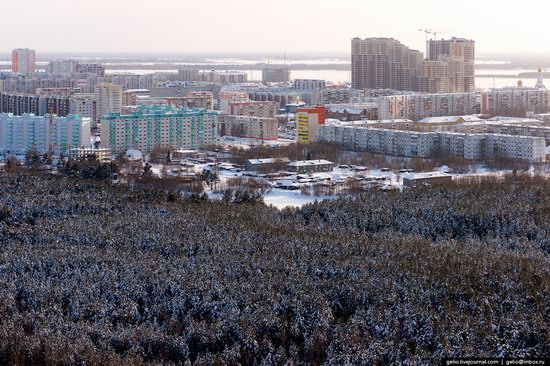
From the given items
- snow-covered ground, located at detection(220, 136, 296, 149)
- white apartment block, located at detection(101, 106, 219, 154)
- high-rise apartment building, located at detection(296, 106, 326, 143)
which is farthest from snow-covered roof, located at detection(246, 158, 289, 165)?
high-rise apartment building, located at detection(296, 106, 326, 143)

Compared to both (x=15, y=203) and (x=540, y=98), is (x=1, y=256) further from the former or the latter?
(x=540, y=98)

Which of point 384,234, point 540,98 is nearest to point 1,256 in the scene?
point 384,234

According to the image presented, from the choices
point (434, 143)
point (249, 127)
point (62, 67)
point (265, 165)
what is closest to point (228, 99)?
point (249, 127)

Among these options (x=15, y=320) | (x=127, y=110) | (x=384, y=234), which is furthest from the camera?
(x=127, y=110)

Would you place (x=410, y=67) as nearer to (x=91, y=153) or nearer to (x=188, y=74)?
(x=188, y=74)

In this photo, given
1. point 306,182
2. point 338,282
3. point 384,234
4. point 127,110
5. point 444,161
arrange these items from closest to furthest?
point 338,282 < point 384,234 < point 306,182 < point 444,161 < point 127,110

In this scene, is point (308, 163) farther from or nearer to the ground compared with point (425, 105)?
nearer to the ground
